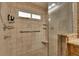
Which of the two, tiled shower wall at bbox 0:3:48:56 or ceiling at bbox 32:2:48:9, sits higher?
ceiling at bbox 32:2:48:9

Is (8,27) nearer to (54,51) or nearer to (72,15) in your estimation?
(54,51)

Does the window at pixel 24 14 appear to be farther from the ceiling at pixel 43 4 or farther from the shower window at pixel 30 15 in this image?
the ceiling at pixel 43 4

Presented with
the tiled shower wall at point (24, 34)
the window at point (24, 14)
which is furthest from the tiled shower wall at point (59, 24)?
the window at point (24, 14)

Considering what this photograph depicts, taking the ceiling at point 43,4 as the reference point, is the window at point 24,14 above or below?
below

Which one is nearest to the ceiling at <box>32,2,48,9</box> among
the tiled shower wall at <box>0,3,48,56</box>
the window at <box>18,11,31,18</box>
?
the tiled shower wall at <box>0,3,48,56</box>

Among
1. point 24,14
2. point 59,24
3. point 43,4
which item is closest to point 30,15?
point 24,14

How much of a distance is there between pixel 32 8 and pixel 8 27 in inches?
14.0

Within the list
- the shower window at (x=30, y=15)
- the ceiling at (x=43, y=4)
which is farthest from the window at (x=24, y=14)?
the ceiling at (x=43, y=4)

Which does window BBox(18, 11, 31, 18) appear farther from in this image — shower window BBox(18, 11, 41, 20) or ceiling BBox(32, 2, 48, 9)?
ceiling BBox(32, 2, 48, 9)

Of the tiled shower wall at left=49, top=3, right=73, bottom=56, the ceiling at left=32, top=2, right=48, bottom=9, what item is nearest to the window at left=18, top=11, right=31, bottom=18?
the ceiling at left=32, top=2, right=48, bottom=9

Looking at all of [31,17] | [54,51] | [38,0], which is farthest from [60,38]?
[38,0]

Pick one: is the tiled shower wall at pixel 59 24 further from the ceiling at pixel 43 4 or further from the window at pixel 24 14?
the window at pixel 24 14

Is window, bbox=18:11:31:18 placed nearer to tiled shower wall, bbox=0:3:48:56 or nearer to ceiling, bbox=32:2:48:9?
tiled shower wall, bbox=0:3:48:56

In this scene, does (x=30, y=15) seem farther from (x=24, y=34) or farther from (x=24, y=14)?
(x=24, y=34)
